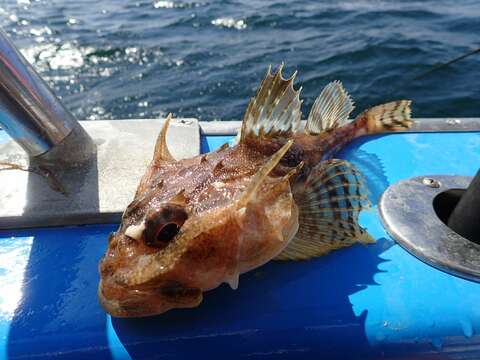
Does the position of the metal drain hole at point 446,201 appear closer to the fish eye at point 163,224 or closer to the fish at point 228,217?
the fish at point 228,217

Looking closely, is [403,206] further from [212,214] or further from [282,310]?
[212,214]

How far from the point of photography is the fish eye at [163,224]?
1.66 meters

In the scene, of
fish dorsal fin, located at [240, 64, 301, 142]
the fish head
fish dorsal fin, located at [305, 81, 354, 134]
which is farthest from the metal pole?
fish dorsal fin, located at [305, 81, 354, 134]

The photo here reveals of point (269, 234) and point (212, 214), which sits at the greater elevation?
point (212, 214)

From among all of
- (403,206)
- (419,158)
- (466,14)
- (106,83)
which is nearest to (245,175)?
(403,206)

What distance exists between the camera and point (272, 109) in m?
2.42

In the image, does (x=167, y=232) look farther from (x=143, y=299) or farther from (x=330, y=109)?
(x=330, y=109)

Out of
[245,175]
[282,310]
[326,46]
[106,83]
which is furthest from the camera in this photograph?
[326,46]

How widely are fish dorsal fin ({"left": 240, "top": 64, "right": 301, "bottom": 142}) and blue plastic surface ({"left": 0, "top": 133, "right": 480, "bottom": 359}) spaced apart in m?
0.79

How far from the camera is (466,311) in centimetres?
175

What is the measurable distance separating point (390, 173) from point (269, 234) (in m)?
1.27

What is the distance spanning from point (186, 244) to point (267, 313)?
457mm

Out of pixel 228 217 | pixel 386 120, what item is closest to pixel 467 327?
pixel 228 217

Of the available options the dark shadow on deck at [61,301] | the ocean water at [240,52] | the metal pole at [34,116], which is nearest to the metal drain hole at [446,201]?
the dark shadow on deck at [61,301]
